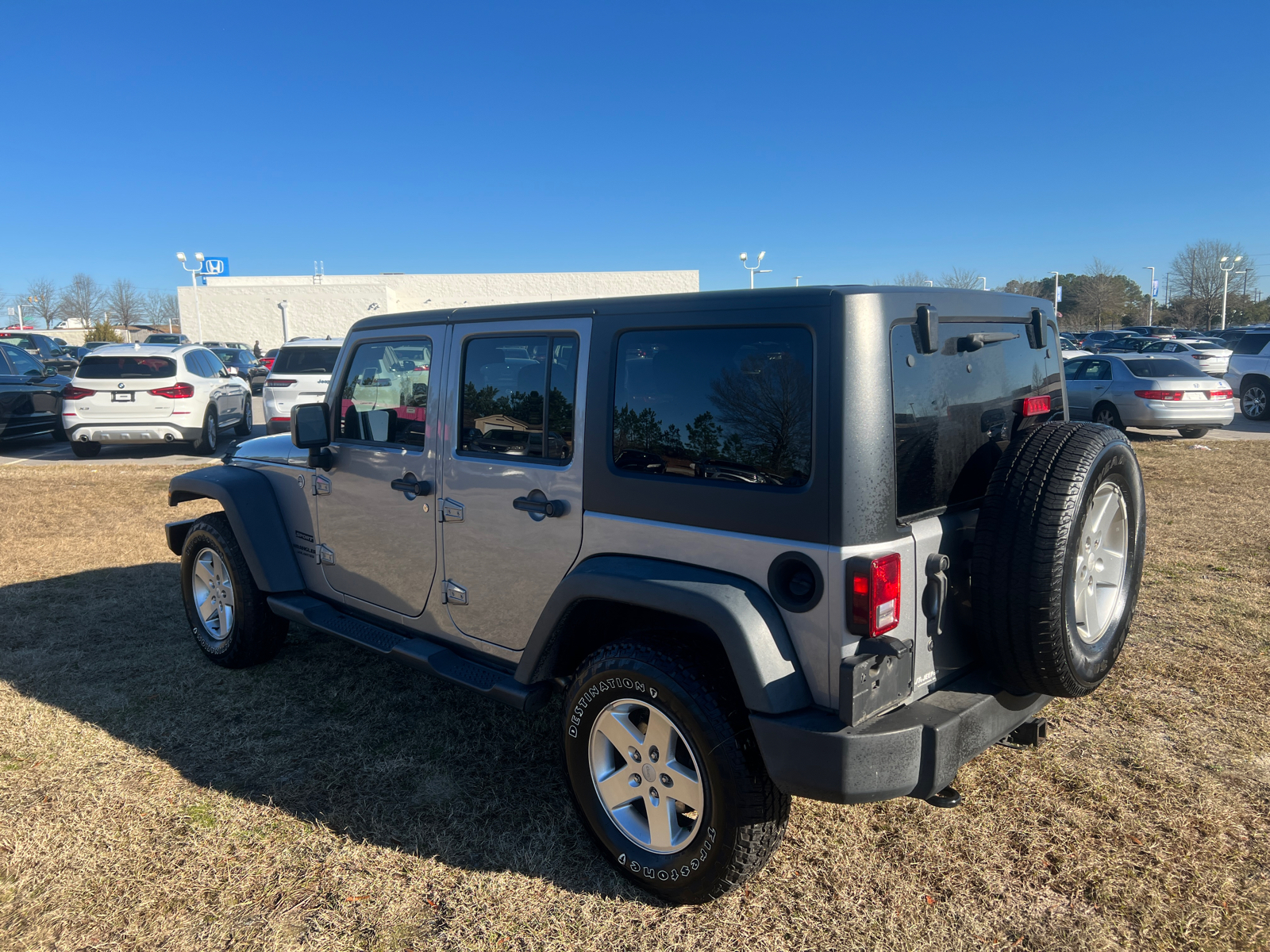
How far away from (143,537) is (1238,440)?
1625 cm

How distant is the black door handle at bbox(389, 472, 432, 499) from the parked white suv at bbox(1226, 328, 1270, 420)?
1994 centimetres

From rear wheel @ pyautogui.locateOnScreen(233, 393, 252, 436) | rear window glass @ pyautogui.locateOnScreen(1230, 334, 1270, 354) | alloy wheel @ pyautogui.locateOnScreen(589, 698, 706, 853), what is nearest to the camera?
alloy wheel @ pyautogui.locateOnScreen(589, 698, 706, 853)

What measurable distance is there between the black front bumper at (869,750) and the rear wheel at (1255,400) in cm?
1961

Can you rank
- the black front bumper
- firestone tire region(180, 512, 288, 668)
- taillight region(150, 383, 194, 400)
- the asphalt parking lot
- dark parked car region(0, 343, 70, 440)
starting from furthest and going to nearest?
dark parked car region(0, 343, 70, 440) → the asphalt parking lot → taillight region(150, 383, 194, 400) → firestone tire region(180, 512, 288, 668) → the black front bumper

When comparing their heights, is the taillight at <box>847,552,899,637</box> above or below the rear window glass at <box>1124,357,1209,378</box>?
below

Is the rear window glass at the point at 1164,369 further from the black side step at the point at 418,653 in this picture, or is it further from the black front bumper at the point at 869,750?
the black side step at the point at 418,653

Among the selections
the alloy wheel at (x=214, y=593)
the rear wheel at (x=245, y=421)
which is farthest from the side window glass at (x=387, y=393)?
the rear wheel at (x=245, y=421)

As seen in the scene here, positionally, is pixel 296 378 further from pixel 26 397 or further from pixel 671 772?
pixel 671 772

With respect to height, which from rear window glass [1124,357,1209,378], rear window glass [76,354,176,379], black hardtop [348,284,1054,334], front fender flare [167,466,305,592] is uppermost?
rear window glass [1124,357,1209,378]

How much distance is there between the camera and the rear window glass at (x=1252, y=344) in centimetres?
1795

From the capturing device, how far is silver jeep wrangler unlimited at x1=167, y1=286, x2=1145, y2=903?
2.38m

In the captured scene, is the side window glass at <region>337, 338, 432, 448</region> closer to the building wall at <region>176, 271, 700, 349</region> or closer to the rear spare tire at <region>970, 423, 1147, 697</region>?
the rear spare tire at <region>970, 423, 1147, 697</region>

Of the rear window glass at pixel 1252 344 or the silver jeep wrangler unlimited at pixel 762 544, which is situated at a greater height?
the rear window glass at pixel 1252 344

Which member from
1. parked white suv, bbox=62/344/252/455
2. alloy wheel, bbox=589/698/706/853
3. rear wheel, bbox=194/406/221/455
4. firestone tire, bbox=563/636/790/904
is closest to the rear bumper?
parked white suv, bbox=62/344/252/455
